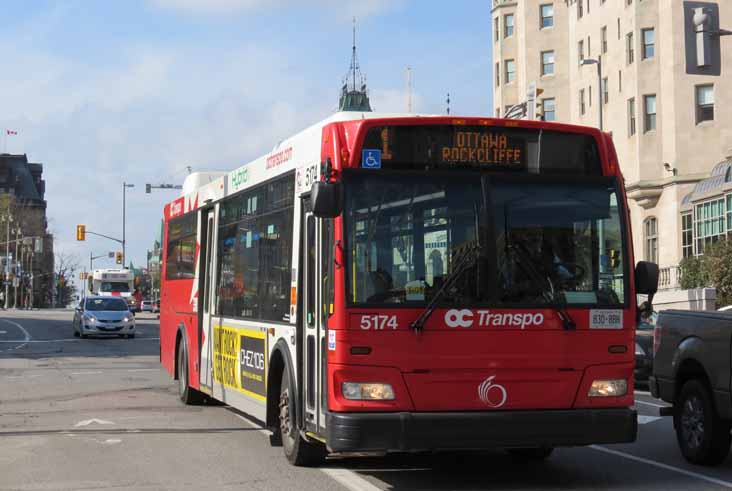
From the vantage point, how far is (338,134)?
9.62 metres

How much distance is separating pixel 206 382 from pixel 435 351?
6647mm

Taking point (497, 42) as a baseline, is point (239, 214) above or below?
below

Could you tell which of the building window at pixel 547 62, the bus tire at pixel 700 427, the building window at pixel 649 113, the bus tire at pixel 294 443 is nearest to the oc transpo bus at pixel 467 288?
the bus tire at pixel 294 443

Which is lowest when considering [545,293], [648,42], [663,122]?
[545,293]

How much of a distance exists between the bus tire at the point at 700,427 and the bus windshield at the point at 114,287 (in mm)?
64038

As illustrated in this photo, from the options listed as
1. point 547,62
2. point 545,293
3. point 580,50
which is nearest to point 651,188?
point 580,50

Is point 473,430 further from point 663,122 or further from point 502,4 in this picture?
point 502,4

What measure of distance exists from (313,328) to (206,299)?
18.5 ft

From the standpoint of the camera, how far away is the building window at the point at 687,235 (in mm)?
50438

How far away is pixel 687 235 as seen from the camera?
5103 centimetres

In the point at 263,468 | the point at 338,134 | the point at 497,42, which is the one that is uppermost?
the point at 497,42

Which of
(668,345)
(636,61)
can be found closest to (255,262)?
(668,345)

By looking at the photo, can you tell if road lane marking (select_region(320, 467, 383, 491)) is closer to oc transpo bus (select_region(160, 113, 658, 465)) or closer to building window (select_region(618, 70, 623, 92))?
oc transpo bus (select_region(160, 113, 658, 465))

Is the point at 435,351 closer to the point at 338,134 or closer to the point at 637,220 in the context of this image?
the point at 338,134
